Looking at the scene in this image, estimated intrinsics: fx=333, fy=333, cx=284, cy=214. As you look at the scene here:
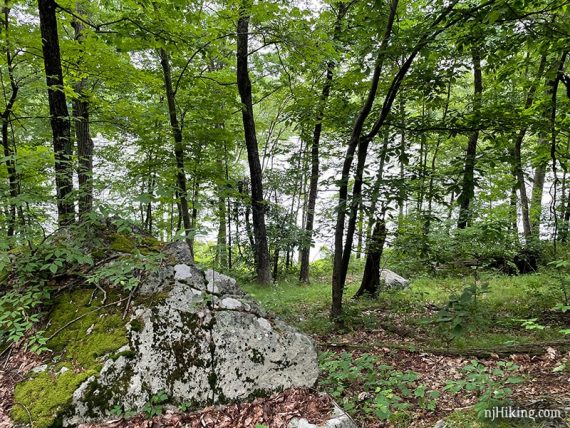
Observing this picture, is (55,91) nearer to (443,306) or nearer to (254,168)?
(254,168)

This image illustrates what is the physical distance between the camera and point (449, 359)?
14.3 feet

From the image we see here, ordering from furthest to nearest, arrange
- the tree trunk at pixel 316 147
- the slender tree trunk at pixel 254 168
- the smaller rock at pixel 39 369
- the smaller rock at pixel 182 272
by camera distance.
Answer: the slender tree trunk at pixel 254 168, the tree trunk at pixel 316 147, the smaller rock at pixel 182 272, the smaller rock at pixel 39 369

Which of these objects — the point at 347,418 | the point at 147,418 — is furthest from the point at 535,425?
the point at 147,418

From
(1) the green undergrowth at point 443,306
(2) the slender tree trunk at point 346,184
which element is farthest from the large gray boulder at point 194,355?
(2) the slender tree trunk at point 346,184

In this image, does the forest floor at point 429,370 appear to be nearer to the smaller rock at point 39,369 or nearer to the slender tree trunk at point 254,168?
the smaller rock at point 39,369

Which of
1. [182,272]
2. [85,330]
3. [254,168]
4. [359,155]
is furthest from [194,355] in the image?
[254,168]

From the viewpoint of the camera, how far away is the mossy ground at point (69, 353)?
9.16 feet

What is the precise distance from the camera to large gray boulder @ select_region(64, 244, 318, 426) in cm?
295

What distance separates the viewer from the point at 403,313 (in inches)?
278

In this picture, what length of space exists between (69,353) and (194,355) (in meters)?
1.22

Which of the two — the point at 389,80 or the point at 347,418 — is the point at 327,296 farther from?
the point at 347,418

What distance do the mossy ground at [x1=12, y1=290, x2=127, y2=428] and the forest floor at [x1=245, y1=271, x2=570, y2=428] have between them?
2.25m

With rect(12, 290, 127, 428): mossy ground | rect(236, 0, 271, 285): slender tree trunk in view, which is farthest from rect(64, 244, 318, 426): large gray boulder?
rect(236, 0, 271, 285): slender tree trunk

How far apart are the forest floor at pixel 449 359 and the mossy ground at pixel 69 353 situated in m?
2.25
